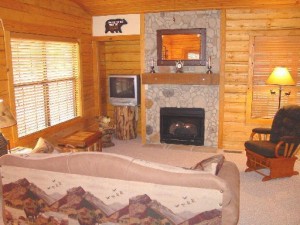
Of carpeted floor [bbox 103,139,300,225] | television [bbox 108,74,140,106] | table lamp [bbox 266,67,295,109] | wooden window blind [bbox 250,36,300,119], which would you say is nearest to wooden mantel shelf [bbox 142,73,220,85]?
television [bbox 108,74,140,106]

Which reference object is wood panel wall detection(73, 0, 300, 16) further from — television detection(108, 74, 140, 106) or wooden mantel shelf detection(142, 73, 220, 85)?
television detection(108, 74, 140, 106)

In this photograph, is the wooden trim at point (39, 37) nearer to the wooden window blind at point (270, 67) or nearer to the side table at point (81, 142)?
the side table at point (81, 142)

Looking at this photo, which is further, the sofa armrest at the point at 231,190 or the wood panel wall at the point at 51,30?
the wood panel wall at the point at 51,30

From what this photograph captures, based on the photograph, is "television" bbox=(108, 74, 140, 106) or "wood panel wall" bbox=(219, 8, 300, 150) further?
"television" bbox=(108, 74, 140, 106)

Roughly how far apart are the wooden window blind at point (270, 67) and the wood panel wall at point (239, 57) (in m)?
0.16

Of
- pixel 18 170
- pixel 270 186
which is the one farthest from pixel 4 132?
pixel 270 186

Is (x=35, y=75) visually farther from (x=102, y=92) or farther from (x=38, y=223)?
(x=38, y=223)

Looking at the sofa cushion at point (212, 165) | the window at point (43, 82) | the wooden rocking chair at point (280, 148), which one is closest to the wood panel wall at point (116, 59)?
the window at point (43, 82)

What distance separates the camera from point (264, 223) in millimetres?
3430

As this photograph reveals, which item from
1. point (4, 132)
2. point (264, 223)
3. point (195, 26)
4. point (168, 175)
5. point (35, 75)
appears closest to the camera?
point (168, 175)

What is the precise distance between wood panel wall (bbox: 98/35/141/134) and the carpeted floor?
1.52m

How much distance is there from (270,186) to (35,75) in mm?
3978

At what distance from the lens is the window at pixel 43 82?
4660mm

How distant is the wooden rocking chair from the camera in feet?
14.9
